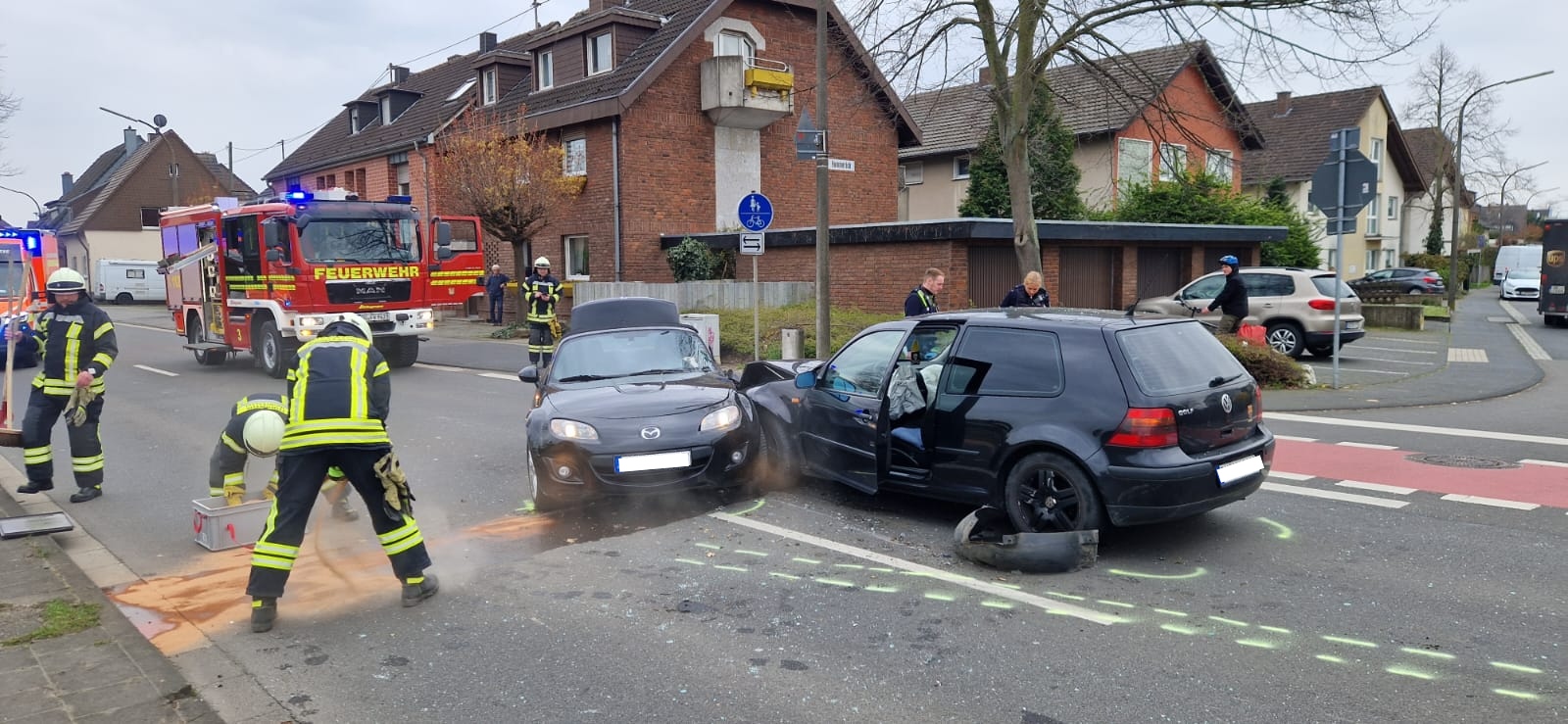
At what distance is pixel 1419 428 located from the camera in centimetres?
1078

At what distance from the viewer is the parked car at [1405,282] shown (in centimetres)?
3309

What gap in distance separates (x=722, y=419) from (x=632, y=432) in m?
0.68

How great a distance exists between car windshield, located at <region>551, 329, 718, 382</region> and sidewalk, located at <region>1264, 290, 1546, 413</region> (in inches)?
285

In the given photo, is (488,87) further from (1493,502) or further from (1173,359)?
(1493,502)

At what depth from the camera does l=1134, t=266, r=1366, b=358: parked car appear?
16.8 meters

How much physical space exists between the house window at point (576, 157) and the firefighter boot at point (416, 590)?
21.8 metres

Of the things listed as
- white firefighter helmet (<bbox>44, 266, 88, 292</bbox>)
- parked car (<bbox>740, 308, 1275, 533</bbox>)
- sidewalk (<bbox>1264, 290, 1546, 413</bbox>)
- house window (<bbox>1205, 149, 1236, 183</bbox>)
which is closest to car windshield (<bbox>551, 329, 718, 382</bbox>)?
parked car (<bbox>740, 308, 1275, 533</bbox>)

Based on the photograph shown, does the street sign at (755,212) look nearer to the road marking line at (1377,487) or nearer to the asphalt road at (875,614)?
the asphalt road at (875,614)

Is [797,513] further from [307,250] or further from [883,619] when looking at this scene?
[307,250]

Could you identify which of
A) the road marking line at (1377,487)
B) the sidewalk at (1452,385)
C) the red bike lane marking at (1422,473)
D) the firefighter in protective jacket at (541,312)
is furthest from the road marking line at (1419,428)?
the firefighter in protective jacket at (541,312)

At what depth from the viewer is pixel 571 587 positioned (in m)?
5.67

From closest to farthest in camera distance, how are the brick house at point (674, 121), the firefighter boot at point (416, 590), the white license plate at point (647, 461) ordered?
the firefighter boot at point (416, 590)
the white license plate at point (647, 461)
the brick house at point (674, 121)

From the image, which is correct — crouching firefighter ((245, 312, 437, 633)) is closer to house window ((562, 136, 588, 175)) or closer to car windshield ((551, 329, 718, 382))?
car windshield ((551, 329, 718, 382))

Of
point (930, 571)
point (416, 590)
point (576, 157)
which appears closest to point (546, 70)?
point (576, 157)
